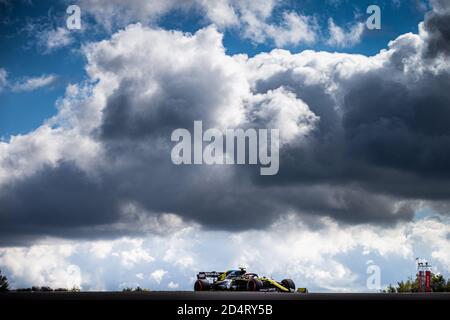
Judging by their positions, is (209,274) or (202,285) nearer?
(202,285)

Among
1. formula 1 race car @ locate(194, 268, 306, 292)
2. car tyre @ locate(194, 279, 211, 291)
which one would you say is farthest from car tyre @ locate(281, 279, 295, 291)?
car tyre @ locate(194, 279, 211, 291)

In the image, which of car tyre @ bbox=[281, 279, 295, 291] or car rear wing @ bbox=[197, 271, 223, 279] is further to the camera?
car rear wing @ bbox=[197, 271, 223, 279]

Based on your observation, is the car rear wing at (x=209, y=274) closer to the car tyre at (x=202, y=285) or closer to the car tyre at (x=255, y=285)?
the car tyre at (x=202, y=285)

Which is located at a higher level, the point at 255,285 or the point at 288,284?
the point at 288,284

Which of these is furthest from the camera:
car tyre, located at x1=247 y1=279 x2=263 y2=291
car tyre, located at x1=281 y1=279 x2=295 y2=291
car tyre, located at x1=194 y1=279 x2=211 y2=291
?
car tyre, located at x1=194 y1=279 x2=211 y2=291

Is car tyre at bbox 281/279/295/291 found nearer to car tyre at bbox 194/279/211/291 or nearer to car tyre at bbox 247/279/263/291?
car tyre at bbox 247/279/263/291

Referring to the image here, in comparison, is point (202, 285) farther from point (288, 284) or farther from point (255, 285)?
point (288, 284)

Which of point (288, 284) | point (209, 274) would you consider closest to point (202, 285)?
point (209, 274)

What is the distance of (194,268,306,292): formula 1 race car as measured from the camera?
1811 inches

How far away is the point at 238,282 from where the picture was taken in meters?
48.0
